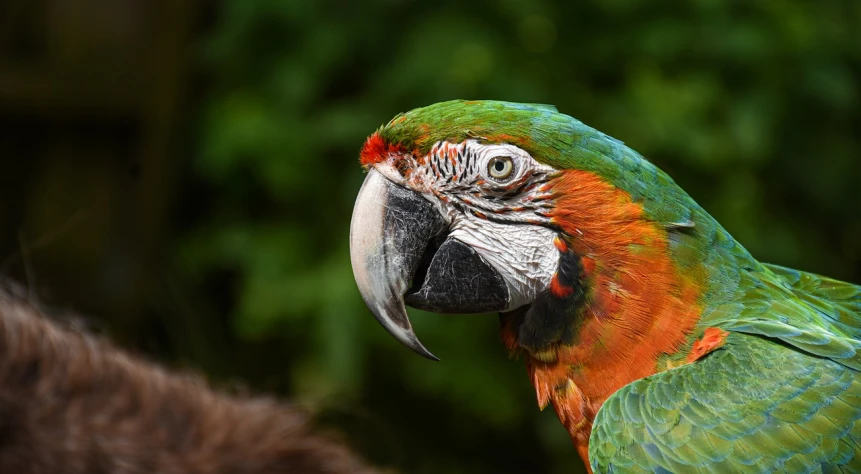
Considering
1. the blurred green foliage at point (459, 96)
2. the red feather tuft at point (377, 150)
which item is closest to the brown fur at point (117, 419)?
the red feather tuft at point (377, 150)

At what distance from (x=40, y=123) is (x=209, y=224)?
666mm

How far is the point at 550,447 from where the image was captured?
2697mm

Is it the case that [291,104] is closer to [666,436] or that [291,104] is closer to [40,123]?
[40,123]

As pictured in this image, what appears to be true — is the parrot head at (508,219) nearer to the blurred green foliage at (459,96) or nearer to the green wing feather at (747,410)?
the green wing feather at (747,410)

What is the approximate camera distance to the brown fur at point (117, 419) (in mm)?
1201

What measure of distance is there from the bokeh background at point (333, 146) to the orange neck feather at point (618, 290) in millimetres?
1175

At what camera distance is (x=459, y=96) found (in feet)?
7.55

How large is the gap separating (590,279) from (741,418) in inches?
11.0

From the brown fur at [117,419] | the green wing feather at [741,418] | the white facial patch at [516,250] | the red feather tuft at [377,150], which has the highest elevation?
the red feather tuft at [377,150]

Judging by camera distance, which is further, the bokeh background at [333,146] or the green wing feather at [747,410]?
the bokeh background at [333,146]

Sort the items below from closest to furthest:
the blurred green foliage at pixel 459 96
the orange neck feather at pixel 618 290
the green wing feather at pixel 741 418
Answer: the green wing feather at pixel 741 418, the orange neck feather at pixel 618 290, the blurred green foliage at pixel 459 96

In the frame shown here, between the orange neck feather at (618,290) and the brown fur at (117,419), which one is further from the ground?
the orange neck feather at (618,290)

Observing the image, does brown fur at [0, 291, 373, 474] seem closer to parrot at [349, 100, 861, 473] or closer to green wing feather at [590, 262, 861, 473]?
parrot at [349, 100, 861, 473]

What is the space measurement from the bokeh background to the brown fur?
735 millimetres
